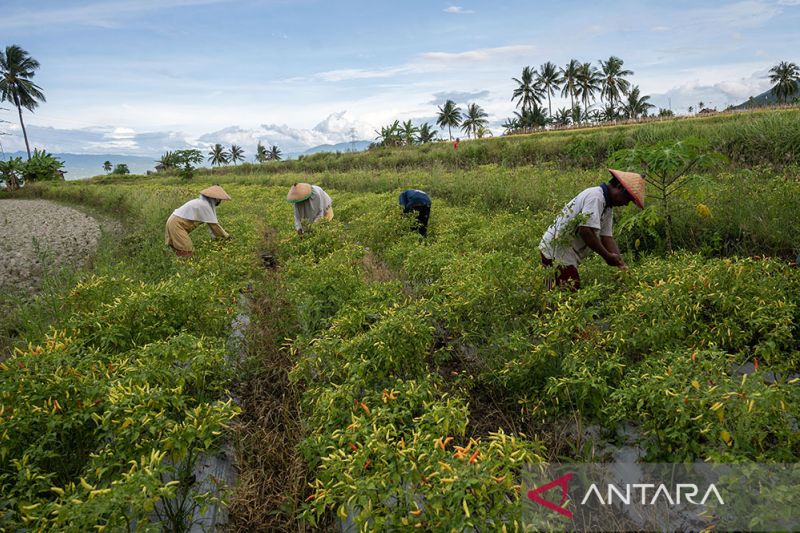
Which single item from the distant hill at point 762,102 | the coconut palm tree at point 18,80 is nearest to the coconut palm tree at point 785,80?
the distant hill at point 762,102

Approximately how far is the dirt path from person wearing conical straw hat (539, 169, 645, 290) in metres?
5.21

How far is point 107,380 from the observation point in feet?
8.39

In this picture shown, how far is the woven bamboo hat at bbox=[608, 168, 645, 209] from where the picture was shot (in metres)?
3.65

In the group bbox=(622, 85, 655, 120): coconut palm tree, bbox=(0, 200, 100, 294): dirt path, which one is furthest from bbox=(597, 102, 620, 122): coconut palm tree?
bbox=(0, 200, 100, 294): dirt path

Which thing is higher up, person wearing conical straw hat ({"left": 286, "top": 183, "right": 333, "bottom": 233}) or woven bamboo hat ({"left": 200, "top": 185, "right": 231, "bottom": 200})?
woven bamboo hat ({"left": 200, "top": 185, "right": 231, "bottom": 200})

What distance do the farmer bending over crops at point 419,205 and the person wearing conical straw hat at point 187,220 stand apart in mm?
2778

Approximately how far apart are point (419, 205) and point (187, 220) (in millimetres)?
3631

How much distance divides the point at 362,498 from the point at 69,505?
119 cm

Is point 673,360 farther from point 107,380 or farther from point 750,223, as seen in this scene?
point 750,223

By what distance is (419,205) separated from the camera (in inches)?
283

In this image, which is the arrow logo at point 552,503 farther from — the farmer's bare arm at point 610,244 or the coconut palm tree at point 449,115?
the coconut palm tree at point 449,115

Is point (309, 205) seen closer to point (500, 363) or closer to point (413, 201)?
point (413, 201)

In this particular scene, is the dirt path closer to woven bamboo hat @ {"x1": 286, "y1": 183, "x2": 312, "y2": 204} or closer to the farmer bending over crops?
woven bamboo hat @ {"x1": 286, "y1": 183, "x2": 312, "y2": 204}

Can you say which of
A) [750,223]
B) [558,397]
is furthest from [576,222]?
[750,223]
